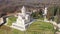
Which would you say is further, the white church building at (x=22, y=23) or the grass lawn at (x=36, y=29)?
the white church building at (x=22, y=23)

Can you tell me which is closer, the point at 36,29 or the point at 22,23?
the point at 36,29

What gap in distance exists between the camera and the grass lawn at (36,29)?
445cm

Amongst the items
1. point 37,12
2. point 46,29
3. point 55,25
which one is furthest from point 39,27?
point 37,12

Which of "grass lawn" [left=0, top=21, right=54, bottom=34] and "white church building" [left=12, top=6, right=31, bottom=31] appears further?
"white church building" [left=12, top=6, right=31, bottom=31]

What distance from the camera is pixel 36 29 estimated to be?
452 centimetres

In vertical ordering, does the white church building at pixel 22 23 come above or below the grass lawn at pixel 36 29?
above

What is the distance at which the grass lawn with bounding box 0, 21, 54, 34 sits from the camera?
14.6 feet

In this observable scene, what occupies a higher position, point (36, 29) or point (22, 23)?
point (22, 23)

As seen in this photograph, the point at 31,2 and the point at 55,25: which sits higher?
the point at 31,2

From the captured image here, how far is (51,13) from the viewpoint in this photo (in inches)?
202

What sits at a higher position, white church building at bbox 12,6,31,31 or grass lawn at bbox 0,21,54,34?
white church building at bbox 12,6,31,31

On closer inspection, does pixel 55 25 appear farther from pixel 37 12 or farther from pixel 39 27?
pixel 37 12

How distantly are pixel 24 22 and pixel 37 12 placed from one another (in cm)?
87

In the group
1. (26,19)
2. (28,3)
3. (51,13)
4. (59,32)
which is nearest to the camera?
(59,32)
